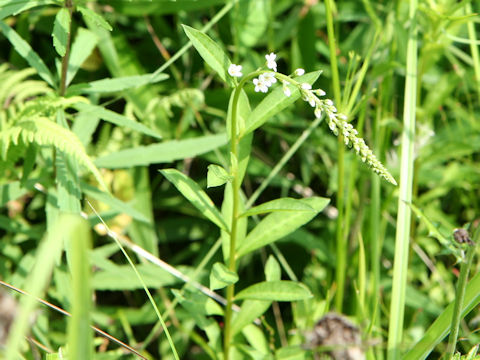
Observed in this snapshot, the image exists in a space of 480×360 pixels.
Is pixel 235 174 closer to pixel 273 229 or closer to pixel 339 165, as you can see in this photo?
pixel 273 229

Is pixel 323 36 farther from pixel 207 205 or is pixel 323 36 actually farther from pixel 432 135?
pixel 207 205

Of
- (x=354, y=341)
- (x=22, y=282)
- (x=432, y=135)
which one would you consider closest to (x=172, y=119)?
(x=22, y=282)

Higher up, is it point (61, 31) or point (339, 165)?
point (61, 31)

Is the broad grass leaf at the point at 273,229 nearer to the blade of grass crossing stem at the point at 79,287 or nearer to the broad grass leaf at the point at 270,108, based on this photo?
the broad grass leaf at the point at 270,108

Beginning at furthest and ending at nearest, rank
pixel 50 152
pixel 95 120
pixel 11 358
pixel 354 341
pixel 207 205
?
1. pixel 95 120
2. pixel 50 152
3. pixel 207 205
4. pixel 354 341
5. pixel 11 358

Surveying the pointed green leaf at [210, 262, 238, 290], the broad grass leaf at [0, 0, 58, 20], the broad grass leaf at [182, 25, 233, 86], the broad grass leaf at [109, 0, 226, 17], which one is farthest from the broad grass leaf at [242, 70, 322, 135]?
the broad grass leaf at [109, 0, 226, 17]

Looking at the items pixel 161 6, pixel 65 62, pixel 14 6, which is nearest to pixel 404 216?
pixel 65 62

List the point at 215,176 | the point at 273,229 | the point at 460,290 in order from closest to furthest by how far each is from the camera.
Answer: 1. the point at 460,290
2. the point at 215,176
3. the point at 273,229
